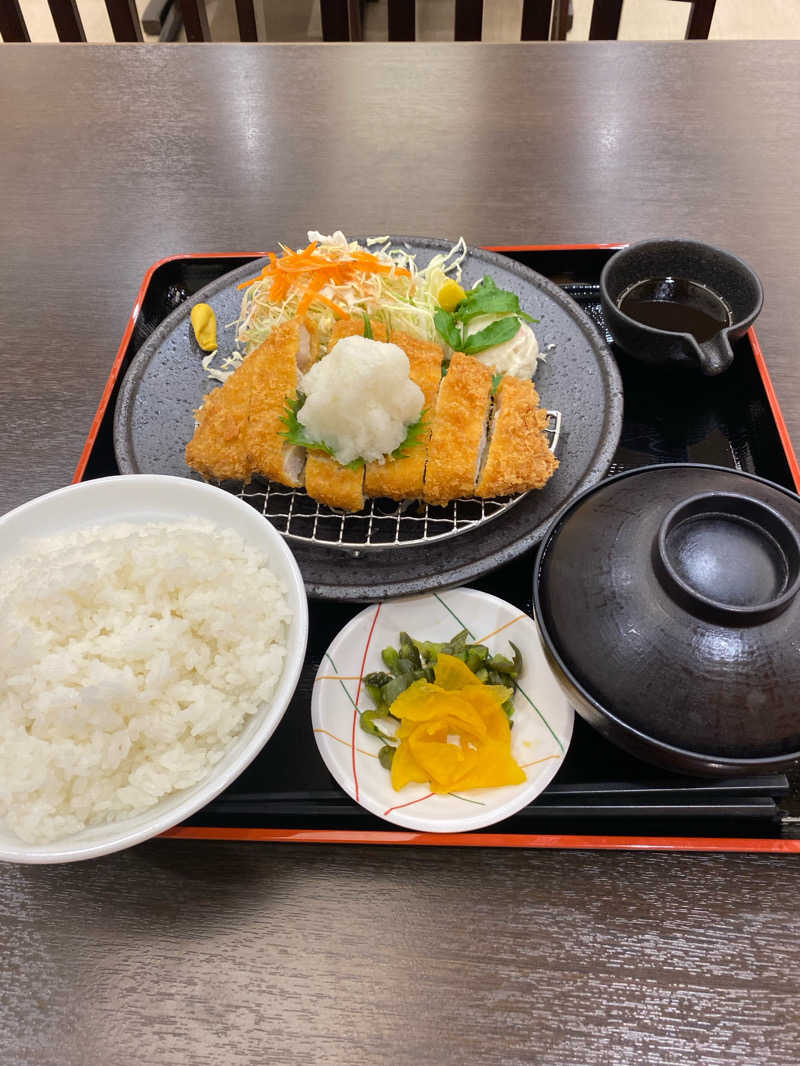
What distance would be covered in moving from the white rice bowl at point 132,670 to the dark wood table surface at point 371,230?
0.22 metres

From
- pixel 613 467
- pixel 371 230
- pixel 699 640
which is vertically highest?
pixel 699 640

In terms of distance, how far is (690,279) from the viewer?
83.0 inches

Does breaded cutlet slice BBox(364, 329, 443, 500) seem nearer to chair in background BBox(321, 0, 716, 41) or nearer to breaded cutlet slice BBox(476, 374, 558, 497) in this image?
breaded cutlet slice BBox(476, 374, 558, 497)

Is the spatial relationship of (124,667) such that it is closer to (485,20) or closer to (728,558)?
(728,558)

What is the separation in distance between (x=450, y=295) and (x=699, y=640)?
1390 millimetres

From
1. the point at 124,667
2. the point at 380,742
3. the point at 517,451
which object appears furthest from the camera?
the point at 517,451

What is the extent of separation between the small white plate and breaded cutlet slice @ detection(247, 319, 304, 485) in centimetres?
48

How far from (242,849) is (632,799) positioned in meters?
0.74

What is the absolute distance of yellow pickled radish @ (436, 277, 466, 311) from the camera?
214 centimetres

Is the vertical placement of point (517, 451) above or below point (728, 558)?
below

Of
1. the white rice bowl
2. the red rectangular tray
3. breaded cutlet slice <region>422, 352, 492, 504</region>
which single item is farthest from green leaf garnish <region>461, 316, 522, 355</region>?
the white rice bowl

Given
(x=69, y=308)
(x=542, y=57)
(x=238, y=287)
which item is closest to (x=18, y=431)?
(x=69, y=308)

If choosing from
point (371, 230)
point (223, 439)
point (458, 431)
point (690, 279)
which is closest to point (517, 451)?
point (458, 431)

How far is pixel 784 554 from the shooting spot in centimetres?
108
